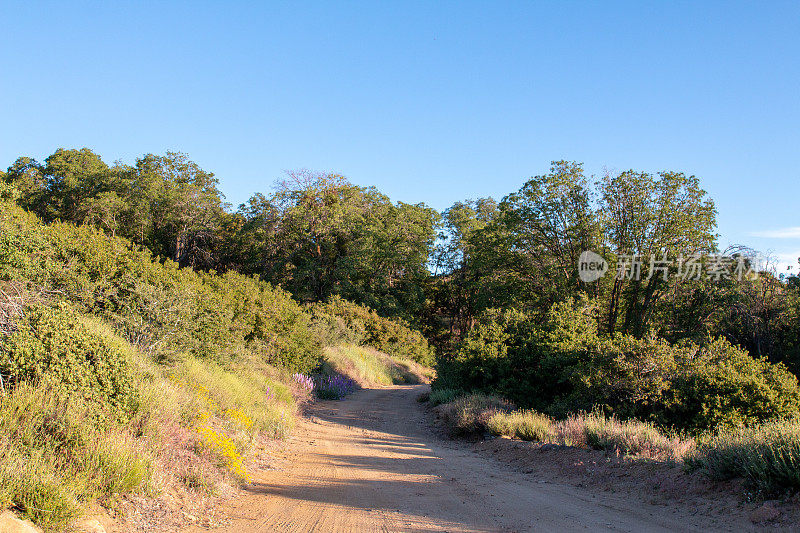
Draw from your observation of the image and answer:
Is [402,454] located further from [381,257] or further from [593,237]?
[381,257]

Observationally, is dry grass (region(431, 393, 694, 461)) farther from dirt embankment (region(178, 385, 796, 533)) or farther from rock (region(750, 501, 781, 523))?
rock (region(750, 501, 781, 523))

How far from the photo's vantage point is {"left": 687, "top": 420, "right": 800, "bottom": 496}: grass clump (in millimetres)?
5375

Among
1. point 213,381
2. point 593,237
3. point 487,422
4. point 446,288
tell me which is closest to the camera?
point 213,381

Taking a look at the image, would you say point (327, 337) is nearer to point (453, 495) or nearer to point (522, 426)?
point (522, 426)

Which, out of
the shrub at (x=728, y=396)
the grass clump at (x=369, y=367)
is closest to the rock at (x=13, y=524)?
the shrub at (x=728, y=396)

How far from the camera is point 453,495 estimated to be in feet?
21.8

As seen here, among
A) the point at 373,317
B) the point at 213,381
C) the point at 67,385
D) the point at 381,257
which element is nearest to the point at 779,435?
the point at 67,385

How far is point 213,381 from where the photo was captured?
9.86m

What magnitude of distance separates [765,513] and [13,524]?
7.21 m

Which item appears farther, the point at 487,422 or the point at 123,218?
the point at 123,218

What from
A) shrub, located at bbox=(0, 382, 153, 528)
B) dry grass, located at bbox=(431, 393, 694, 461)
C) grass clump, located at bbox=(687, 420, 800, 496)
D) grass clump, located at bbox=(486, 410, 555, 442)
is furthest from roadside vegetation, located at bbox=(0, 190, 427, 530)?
grass clump, located at bbox=(687, 420, 800, 496)

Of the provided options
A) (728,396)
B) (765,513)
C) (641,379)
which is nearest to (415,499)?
(765,513)

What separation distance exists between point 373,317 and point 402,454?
88.5ft

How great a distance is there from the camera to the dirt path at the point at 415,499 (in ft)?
17.6
